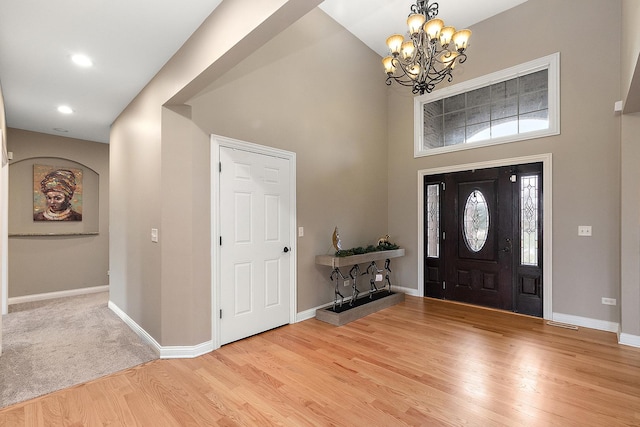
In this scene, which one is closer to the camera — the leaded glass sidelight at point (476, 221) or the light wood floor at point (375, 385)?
the light wood floor at point (375, 385)

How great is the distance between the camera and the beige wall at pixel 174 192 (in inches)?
92.1

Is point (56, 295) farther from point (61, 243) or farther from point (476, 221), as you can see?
point (476, 221)

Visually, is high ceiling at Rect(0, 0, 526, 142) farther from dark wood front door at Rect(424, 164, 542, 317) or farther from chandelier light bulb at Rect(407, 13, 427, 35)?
dark wood front door at Rect(424, 164, 542, 317)

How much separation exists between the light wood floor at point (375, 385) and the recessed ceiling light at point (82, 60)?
291 cm

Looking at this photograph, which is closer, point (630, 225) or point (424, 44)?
point (630, 225)

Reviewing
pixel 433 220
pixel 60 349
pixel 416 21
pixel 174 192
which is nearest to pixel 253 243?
pixel 174 192

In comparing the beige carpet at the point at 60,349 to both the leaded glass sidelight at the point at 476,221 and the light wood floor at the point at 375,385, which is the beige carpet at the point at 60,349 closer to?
the light wood floor at the point at 375,385

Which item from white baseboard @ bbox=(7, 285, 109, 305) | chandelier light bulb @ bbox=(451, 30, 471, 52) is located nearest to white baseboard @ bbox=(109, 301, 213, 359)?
white baseboard @ bbox=(7, 285, 109, 305)

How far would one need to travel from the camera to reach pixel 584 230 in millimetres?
3801

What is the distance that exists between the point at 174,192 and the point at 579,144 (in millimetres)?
4761

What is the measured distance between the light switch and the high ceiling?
125 inches

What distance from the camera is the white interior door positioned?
3.29m

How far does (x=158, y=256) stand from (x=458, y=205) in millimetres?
4227

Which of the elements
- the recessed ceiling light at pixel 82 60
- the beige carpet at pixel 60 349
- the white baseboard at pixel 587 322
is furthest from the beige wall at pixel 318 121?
the white baseboard at pixel 587 322
